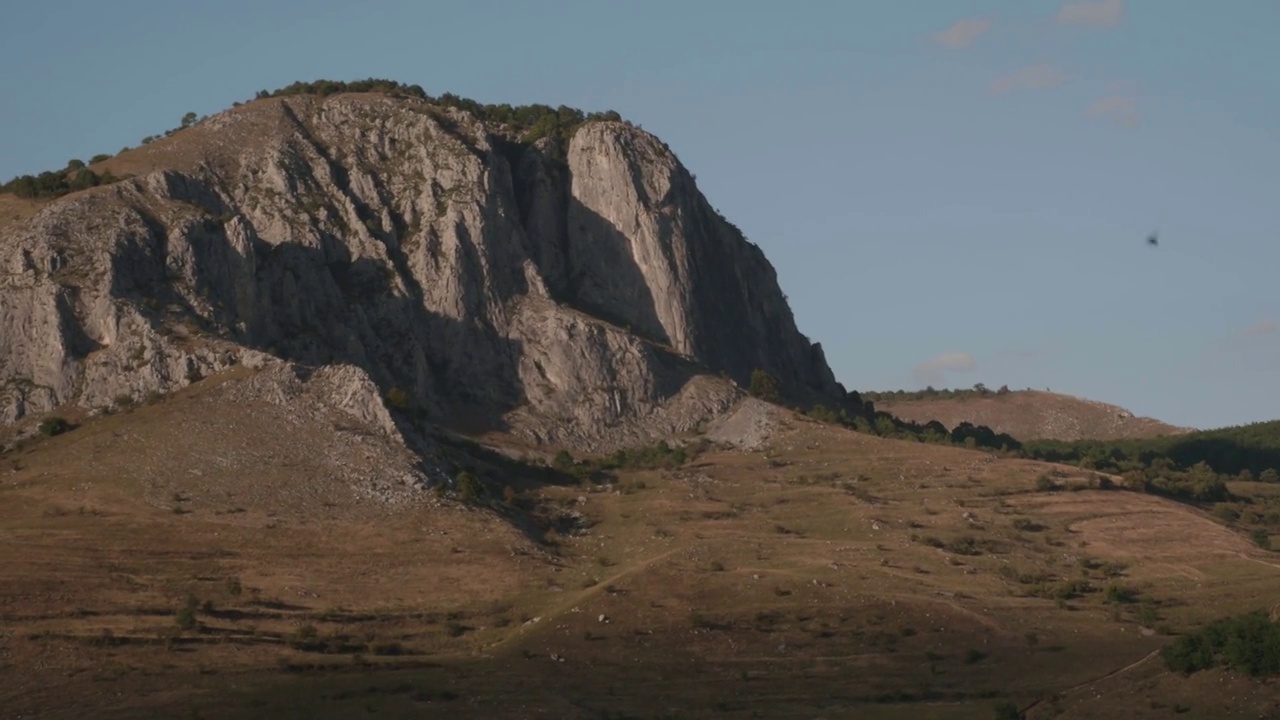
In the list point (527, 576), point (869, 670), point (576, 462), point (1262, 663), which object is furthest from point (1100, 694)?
point (576, 462)

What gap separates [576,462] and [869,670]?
59.8 m

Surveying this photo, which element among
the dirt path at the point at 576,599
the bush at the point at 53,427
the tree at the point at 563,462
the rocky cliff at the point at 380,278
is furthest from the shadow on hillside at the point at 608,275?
the bush at the point at 53,427

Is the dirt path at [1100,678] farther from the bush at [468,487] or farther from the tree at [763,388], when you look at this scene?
the tree at [763,388]

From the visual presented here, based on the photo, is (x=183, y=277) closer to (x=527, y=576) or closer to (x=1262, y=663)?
(x=527, y=576)

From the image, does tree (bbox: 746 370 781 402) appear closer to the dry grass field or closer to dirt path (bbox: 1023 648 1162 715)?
the dry grass field

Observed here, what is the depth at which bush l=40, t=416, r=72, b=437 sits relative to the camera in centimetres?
14900

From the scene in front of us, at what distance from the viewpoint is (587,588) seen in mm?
132500

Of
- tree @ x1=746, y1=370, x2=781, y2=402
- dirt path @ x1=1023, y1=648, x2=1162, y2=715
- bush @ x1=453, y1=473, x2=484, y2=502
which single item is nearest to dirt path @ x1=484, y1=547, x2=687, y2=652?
bush @ x1=453, y1=473, x2=484, y2=502

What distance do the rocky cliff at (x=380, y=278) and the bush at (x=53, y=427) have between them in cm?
277

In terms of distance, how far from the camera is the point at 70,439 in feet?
485

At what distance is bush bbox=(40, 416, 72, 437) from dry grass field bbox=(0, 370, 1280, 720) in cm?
75

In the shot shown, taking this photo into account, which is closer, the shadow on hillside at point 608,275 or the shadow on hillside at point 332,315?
the shadow on hillside at point 332,315

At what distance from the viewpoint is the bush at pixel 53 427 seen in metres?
149

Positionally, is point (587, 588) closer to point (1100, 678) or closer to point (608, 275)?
point (1100, 678)
